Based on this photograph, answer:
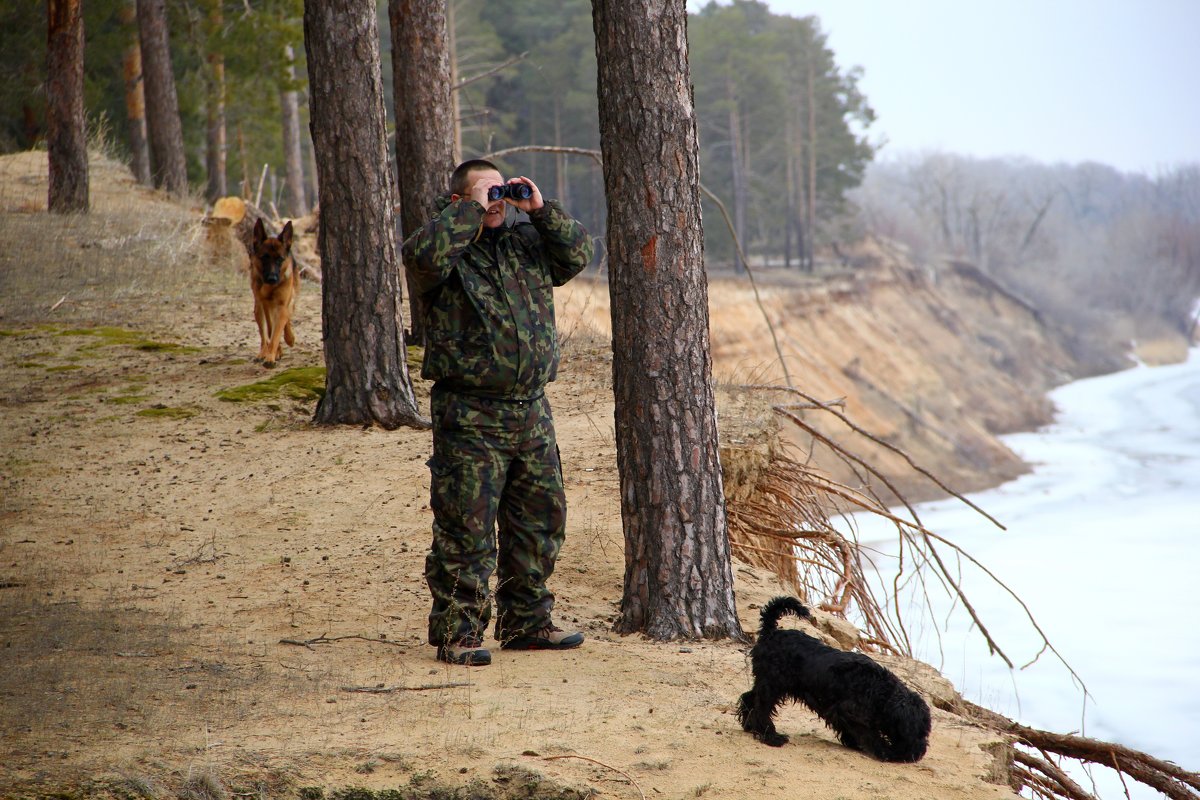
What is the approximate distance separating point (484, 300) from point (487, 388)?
0.38 metres

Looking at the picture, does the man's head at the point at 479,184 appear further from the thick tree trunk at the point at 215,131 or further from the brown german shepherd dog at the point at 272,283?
the thick tree trunk at the point at 215,131

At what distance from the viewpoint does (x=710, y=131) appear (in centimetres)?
4291

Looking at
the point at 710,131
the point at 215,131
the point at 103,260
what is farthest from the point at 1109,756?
the point at 710,131

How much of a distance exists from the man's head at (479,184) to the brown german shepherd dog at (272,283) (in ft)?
19.2

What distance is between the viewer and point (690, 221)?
4953 millimetres

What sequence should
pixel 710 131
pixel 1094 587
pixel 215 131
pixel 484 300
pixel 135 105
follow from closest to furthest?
pixel 484 300
pixel 1094 587
pixel 135 105
pixel 215 131
pixel 710 131

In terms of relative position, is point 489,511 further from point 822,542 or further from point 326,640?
point 822,542

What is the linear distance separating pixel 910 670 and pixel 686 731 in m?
2.03

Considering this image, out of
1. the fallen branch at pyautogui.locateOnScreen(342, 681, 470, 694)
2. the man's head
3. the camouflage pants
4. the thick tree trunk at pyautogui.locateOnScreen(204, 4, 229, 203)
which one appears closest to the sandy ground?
the fallen branch at pyautogui.locateOnScreen(342, 681, 470, 694)

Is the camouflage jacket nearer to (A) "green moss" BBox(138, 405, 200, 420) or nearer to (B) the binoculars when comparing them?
(B) the binoculars

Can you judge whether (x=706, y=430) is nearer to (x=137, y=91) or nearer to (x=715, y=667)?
(x=715, y=667)

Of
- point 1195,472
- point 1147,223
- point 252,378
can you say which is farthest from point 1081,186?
point 252,378

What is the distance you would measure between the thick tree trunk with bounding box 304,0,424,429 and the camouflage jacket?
4275mm

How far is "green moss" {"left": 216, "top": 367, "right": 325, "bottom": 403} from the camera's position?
9.34 m
